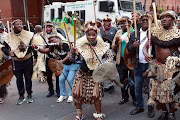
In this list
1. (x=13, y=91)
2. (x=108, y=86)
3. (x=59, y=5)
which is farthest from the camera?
(x=59, y=5)

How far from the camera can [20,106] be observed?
16.0 feet

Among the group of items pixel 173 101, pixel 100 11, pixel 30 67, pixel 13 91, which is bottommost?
pixel 13 91

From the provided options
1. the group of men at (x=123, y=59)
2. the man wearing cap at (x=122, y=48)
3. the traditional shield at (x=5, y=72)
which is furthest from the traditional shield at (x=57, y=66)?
the man wearing cap at (x=122, y=48)

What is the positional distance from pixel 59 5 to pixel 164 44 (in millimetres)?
11001

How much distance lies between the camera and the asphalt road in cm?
412

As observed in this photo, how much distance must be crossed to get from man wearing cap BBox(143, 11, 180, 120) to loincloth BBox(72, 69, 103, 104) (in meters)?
0.96

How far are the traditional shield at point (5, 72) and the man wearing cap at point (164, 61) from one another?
3.37m

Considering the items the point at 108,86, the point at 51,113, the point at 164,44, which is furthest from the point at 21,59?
the point at 164,44

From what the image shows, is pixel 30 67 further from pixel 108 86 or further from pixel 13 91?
pixel 108 86

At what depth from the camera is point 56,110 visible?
179 inches

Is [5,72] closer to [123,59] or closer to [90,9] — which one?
[123,59]

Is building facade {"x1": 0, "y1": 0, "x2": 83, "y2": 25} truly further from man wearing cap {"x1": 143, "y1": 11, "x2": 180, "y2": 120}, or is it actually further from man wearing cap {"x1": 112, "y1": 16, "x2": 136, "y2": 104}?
man wearing cap {"x1": 143, "y1": 11, "x2": 180, "y2": 120}

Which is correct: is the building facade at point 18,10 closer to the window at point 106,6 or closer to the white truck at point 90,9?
the white truck at point 90,9

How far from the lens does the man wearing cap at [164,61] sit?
3.20 meters
